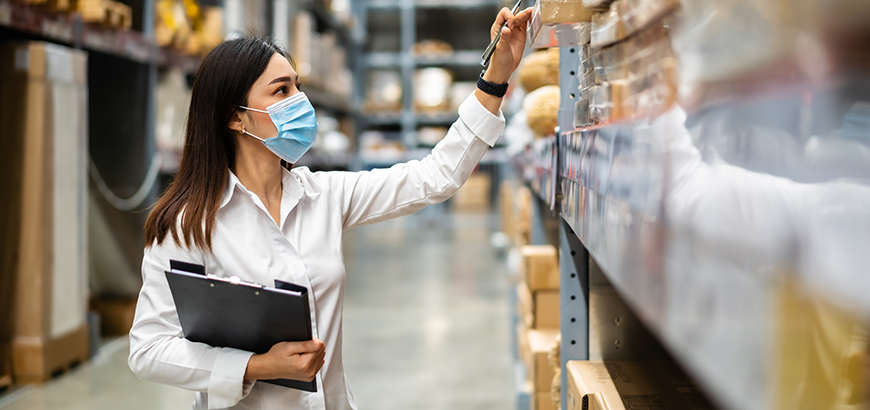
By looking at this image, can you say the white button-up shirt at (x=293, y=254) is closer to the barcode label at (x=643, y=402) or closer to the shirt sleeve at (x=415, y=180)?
the shirt sleeve at (x=415, y=180)

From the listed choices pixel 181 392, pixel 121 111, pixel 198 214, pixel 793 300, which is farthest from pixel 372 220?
pixel 121 111

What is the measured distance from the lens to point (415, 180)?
4.68 ft

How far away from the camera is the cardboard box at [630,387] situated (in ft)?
3.22

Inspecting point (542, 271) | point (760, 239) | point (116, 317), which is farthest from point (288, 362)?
point (116, 317)

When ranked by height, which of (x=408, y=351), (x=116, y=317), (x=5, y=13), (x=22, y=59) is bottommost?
(x=408, y=351)

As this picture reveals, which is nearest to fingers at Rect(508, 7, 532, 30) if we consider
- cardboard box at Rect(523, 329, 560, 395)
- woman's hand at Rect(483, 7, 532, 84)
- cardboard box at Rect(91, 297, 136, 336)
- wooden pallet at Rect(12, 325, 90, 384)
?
woman's hand at Rect(483, 7, 532, 84)

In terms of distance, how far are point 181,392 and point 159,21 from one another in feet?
7.07

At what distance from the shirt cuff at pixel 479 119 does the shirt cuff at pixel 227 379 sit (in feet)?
1.96

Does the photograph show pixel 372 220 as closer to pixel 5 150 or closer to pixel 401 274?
pixel 5 150

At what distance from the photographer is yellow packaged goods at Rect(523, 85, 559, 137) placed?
1.76 metres

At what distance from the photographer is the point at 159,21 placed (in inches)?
149

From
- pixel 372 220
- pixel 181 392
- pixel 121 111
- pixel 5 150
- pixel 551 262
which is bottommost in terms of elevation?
pixel 181 392

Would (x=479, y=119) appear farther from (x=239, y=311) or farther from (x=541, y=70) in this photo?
(x=541, y=70)

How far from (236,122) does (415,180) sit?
1.25 feet
